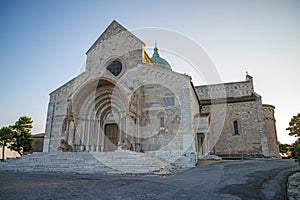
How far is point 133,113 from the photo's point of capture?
1380 centimetres

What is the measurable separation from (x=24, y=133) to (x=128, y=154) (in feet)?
48.0

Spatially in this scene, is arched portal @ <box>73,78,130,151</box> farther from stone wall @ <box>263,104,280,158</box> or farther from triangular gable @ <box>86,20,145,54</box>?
stone wall @ <box>263,104,280,158</box>

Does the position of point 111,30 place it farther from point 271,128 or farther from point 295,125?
point 271,128

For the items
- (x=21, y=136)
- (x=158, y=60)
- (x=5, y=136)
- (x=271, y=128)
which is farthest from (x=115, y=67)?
(x=271, y=128)

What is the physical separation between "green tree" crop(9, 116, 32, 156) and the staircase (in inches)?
338

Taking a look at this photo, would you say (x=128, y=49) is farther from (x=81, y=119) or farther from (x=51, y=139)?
(x=51, y=139)

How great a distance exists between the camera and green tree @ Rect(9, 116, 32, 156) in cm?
1945

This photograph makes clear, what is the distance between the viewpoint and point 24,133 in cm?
2005

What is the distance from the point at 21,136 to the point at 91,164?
13717 mm

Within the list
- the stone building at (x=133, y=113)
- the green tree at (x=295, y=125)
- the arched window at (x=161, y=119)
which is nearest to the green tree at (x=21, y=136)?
the stone building at (x=133, y=113)

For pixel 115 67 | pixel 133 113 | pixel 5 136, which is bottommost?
Answer: pixel 5 136

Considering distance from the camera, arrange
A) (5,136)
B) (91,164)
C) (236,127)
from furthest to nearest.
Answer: (236,127), (5,136), (91,164)

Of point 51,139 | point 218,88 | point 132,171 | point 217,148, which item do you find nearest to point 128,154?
point 132,171

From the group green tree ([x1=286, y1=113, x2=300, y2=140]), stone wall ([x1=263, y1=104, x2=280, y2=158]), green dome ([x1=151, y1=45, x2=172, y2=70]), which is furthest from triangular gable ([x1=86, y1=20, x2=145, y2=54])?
stone wall ([x1=263, y1=104, x2=280, y2=158])
